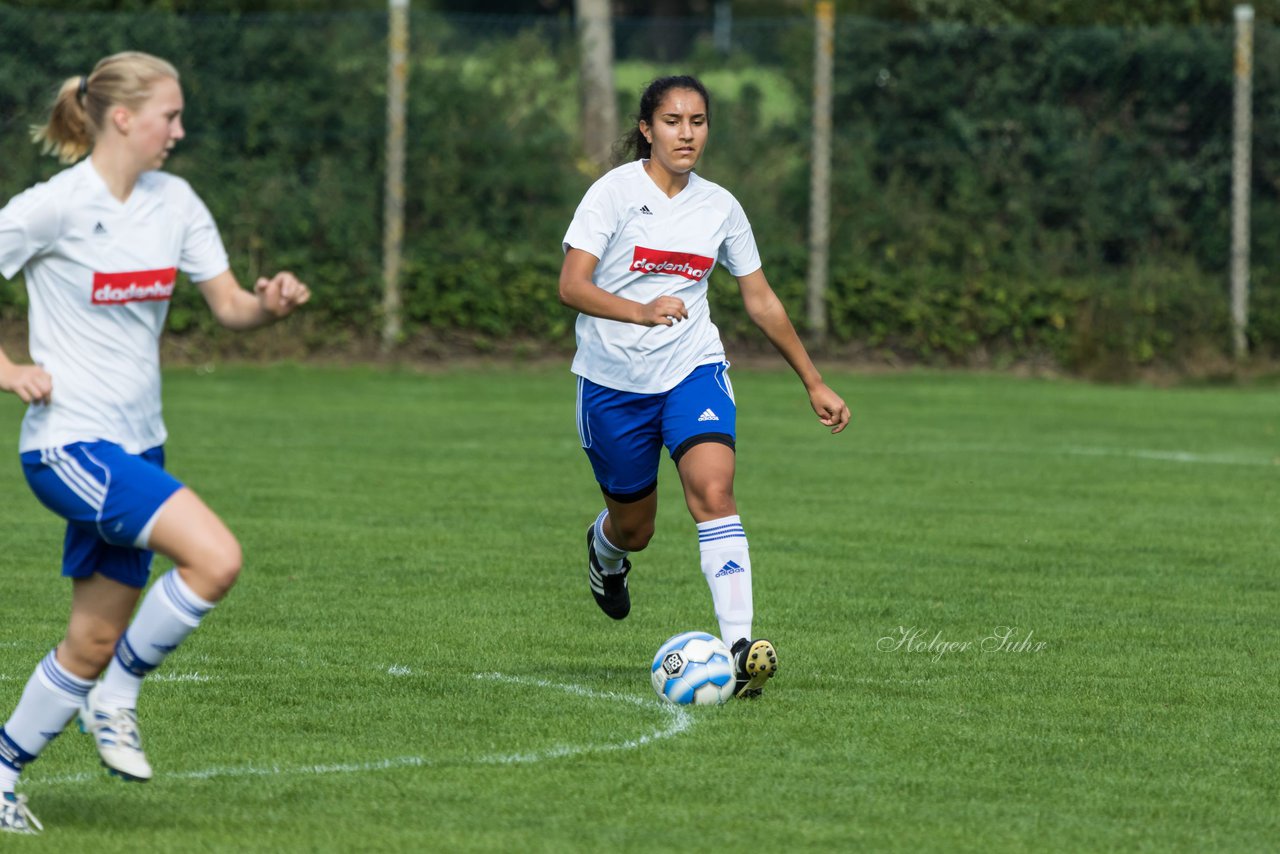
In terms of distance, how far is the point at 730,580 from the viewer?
269 inches

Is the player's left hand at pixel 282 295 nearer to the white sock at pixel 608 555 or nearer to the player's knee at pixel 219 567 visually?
the player's knee at pixel 219 567

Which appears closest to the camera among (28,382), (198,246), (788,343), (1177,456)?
(28,382)

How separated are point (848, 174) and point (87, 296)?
53.7ft

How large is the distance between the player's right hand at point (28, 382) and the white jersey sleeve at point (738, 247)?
3.00 m

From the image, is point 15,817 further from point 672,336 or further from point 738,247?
point 738,247

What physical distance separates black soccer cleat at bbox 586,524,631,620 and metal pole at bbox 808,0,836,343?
41.2 feet

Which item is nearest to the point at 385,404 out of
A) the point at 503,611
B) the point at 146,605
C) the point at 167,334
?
the point at 167,334

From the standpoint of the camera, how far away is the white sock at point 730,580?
6824 mm

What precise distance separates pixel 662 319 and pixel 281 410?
421 inches

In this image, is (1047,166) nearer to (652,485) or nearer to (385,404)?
(385,404)

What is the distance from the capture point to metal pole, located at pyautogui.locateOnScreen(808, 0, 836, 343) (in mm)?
20281

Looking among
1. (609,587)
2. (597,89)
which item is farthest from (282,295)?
(597,89)

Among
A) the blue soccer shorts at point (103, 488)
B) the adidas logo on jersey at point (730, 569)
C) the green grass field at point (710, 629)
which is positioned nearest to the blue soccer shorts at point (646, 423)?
the adidas logo on jersey at point (730, 569)

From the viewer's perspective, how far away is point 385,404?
17.2 meters
